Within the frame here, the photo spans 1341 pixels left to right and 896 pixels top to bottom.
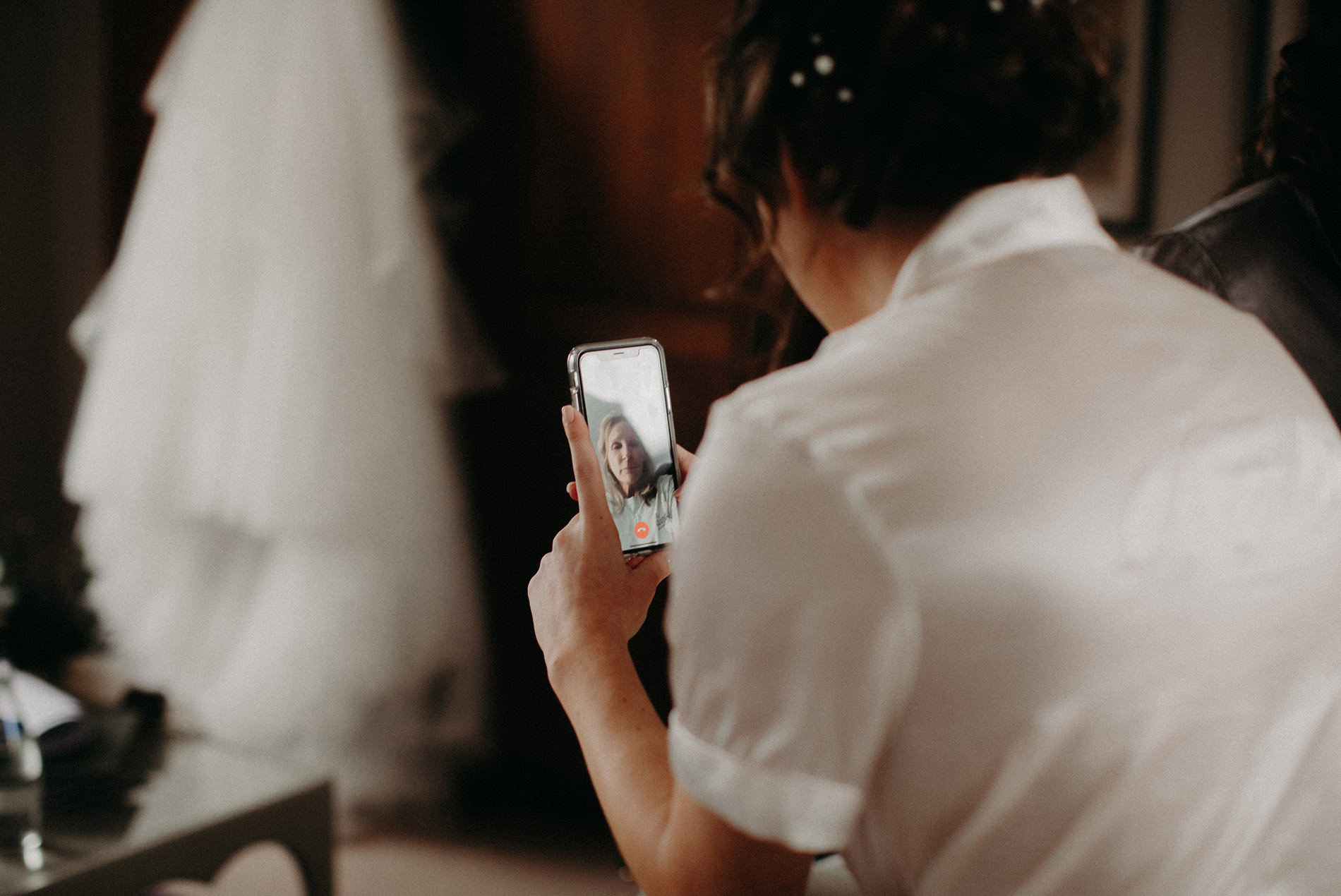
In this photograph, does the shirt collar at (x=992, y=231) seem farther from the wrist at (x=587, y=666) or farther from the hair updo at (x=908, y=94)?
the wrist at (x=587, y=666)

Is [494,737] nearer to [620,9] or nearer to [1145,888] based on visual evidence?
[620,9]

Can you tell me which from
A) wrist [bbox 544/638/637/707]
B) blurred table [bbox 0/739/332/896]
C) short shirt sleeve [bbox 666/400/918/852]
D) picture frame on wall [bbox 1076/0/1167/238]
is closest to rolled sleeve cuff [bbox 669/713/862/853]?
short shirt sleeve [bbox 666/400/918/852]

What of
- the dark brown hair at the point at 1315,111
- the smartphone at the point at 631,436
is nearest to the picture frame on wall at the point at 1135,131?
the dark brown hair at the point at 1315,111

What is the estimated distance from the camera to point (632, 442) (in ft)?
2.05

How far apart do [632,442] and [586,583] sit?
0.31ft

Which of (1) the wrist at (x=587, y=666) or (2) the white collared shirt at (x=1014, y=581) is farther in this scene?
(1) the wrist at (x=587, y=666)

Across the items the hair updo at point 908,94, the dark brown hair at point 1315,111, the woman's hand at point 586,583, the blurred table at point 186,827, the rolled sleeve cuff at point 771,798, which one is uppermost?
the hair updo at point 908,94

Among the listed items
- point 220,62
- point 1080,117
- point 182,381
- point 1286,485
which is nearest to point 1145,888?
point 1286,485

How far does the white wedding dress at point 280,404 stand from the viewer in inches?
61.1

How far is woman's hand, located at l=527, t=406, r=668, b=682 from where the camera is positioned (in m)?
0.57

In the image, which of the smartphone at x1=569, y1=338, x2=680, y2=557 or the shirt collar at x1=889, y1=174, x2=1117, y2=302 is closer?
the shirt collar at x1=889, y1=174, x2=1117, y2=302

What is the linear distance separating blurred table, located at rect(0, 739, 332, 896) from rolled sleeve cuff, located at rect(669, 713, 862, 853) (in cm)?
87

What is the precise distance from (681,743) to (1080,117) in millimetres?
328

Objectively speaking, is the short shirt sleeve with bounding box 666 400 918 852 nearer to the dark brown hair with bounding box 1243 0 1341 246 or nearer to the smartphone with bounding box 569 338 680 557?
the smartphone with bounding box 569 338 680 557
